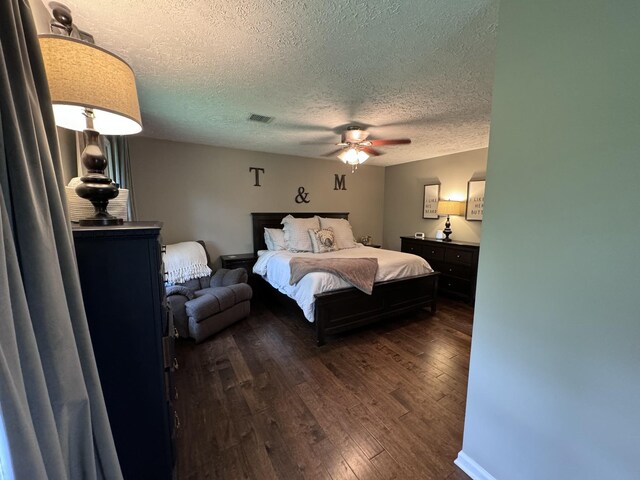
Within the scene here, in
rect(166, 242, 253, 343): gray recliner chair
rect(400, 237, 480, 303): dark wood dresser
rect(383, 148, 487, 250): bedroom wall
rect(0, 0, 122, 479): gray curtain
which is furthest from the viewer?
rect(383, 148, 487, 250): bedroom wall

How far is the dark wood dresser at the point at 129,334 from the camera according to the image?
0.95 metres

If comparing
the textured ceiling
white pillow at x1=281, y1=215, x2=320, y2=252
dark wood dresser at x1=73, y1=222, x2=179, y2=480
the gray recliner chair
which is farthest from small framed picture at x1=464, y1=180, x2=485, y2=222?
dark wood dresser at x1=73, y1=222, x2=179, y2=480

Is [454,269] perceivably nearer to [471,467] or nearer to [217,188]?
[471,467]

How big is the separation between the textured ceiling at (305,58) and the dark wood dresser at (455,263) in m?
1.82

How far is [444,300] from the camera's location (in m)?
4.07

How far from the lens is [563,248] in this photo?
40.5 inches

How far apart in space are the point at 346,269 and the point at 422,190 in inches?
117

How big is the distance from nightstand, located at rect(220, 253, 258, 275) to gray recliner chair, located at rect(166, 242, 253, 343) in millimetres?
563

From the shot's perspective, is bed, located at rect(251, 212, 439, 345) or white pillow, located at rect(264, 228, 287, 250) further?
white pillow, located at rect(264, 228, 287, 250)

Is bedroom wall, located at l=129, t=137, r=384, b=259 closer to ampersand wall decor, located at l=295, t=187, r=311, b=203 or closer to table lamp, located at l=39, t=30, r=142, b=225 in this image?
ampersand wall decor, located at l=295, t=187, r=311, b=203

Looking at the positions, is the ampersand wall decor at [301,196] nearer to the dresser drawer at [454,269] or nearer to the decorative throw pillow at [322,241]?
the decorative throw pillow at [322,241]

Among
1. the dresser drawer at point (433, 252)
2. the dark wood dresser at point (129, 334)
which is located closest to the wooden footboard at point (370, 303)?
the dresser drawer at point (433, 252)

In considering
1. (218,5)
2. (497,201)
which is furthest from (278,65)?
(497,201)

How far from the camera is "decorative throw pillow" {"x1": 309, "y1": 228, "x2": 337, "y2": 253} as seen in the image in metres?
3.86
